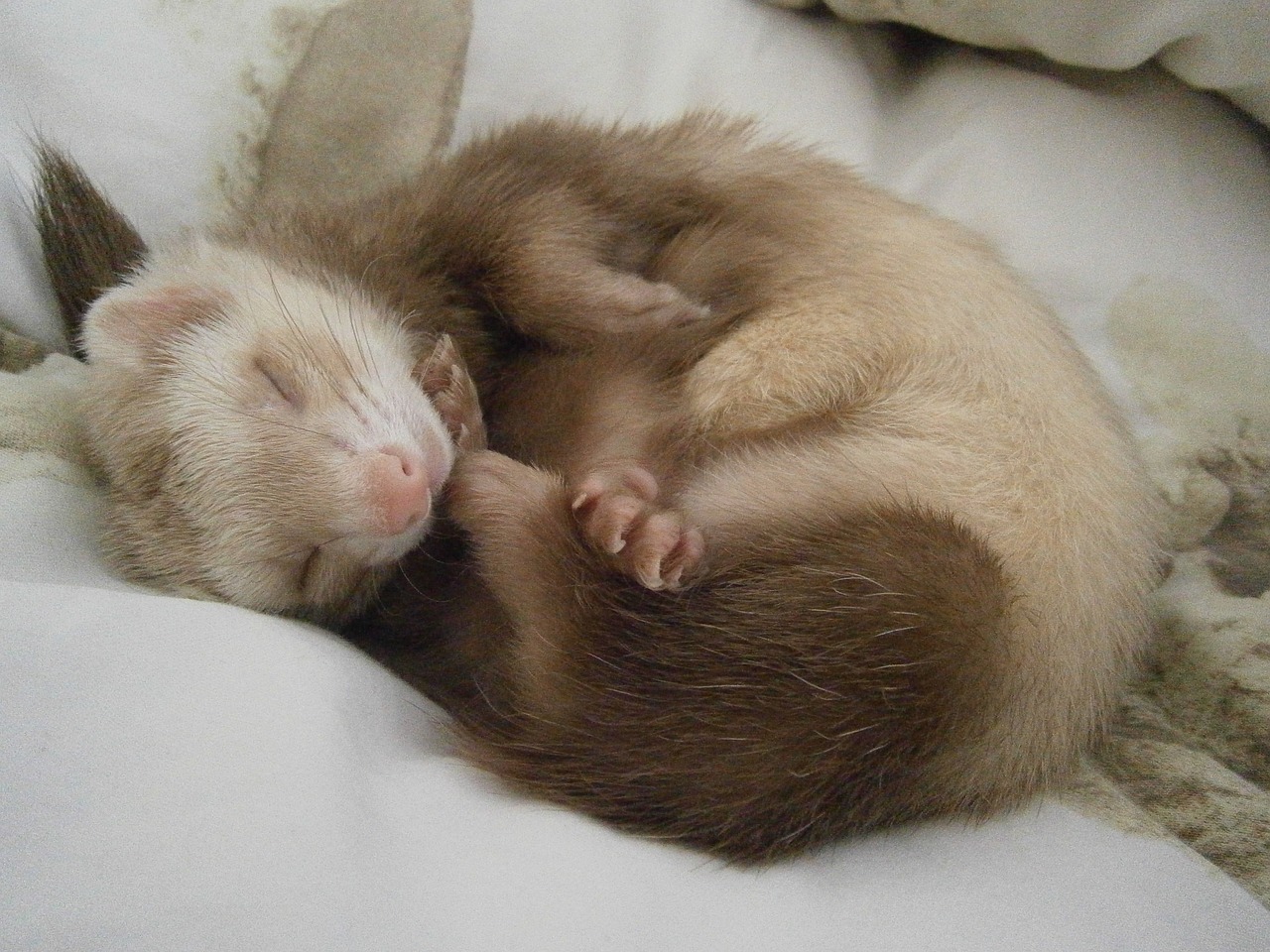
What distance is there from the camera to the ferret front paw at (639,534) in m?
1.07

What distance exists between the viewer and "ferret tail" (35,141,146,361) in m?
1.43

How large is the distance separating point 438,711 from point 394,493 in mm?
297

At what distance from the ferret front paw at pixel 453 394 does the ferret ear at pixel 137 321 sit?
0.32m

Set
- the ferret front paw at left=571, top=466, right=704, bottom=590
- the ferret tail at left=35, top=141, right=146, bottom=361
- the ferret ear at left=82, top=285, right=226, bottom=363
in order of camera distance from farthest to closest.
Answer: the ferret tail at left=35, top=141, right=146, bottom=361 < the ferret ear at left=82, top=285, right=226, bottom=363 < the ferret front paw at left=571, top=466, right=704, bottom=590

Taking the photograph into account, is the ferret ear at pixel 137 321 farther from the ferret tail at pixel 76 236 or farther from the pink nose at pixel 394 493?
the pink nose at pixel 394 493

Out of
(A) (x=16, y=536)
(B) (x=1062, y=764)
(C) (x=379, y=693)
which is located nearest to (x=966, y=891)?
(B) (x=1062, y=764)

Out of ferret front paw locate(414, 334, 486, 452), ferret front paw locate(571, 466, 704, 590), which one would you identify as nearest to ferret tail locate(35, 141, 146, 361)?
ferret front paw locate(414, 334, 486, 452)

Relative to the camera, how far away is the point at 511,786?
39.7 inches

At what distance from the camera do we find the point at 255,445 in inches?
46.9

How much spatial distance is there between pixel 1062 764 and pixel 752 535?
48 centimetres

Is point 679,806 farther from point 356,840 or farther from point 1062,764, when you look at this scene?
point 1062,764

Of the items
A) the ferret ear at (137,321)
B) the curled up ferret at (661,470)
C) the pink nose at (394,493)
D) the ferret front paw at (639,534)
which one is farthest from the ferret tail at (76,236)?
the ferret front paw at (639,534)

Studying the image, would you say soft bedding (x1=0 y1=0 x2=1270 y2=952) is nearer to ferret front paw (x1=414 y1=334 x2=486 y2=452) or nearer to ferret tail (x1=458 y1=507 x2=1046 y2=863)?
ferret tail (x1=458 y1=507 x2=1046 y2=863)

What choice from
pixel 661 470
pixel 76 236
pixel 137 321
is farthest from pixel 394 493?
pixel 76 236
